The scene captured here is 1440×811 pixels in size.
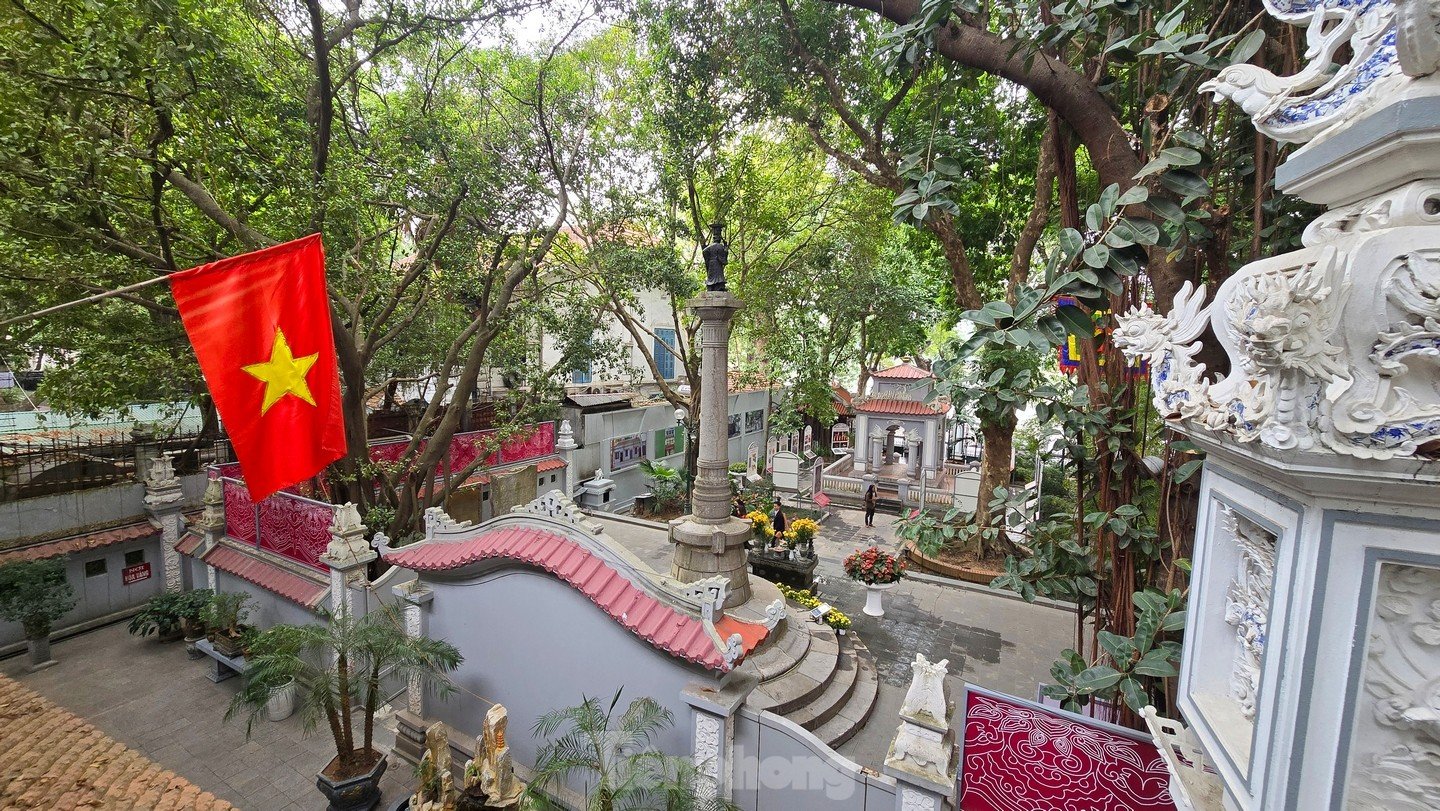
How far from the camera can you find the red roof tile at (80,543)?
366 inches

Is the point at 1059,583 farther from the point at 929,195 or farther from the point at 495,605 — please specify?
the point at 495,605

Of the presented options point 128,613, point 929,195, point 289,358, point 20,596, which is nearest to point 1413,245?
point 929,195

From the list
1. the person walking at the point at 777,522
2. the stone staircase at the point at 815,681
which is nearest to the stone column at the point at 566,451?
the person walking at the point at 777,522

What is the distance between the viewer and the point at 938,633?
981 centimetres

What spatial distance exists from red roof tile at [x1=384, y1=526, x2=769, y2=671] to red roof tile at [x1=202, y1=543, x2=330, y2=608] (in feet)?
8.13

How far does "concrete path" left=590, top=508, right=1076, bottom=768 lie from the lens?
773 cm

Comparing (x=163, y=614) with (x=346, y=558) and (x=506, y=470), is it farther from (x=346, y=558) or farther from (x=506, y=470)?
(x=506, y=470)

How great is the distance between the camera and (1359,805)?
5.93 ft

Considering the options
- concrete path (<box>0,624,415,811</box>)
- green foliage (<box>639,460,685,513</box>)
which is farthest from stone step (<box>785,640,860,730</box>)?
green foliage (<box>639,460,685,513</box>)

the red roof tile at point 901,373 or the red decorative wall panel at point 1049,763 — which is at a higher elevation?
the red roof tile at point 901,373

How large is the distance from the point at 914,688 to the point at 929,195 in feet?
12.7

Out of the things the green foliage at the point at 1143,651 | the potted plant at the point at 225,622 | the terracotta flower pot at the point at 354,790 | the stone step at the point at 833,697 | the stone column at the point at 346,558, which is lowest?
the terracotta flower pot at the point at 354,790

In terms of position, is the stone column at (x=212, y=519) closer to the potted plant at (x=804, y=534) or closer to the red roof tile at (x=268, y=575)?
the red roof tile at (x=268, y=575)

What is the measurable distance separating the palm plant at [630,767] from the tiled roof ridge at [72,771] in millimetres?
2910
